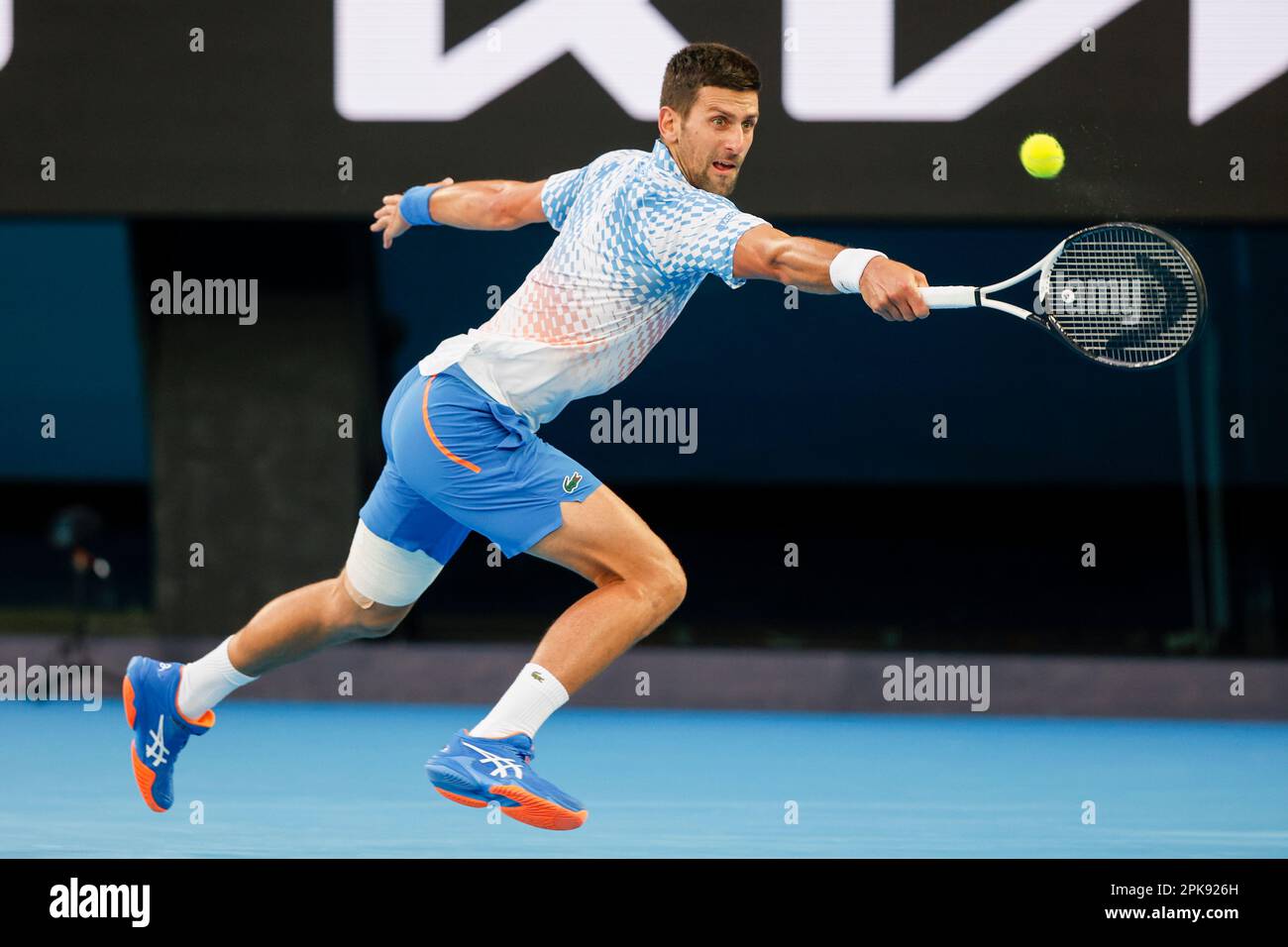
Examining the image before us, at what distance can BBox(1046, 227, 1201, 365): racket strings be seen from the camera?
4293mm

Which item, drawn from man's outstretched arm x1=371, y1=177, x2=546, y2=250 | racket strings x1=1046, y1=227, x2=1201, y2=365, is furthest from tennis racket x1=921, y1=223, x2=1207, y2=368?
man's outstretched arm x1=371, y1=177, x2=546, y2=250

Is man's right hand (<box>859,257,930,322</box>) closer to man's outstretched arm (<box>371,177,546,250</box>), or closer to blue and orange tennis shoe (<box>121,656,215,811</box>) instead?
man's outstretched arm (<box>371,177,546,250</box>)

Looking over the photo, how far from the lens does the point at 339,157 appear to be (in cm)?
742

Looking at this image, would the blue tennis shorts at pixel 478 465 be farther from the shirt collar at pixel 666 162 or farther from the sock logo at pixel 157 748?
the sock logo at pixel 157 748

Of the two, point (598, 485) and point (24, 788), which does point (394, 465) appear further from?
point (24, 788)

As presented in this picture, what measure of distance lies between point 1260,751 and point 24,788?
449 cm

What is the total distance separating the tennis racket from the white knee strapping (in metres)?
1.51

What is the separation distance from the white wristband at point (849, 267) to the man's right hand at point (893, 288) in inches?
0.4

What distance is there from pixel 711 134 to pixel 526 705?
1.36m

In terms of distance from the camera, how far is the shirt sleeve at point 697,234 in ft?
13.3

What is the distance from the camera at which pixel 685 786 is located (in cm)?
646
